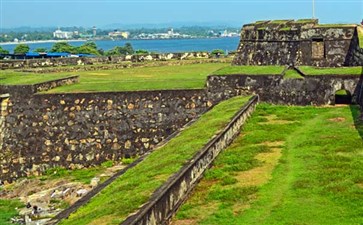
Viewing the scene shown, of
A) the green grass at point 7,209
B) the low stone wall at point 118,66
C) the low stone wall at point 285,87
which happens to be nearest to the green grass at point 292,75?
the low stone wall at point 285,87

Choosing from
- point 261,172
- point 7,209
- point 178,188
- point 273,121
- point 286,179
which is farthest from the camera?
point 7,209

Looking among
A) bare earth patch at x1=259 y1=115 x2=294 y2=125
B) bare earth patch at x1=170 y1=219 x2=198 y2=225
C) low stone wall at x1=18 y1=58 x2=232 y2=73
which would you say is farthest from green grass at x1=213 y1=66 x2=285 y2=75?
low stone wall at x1=18 y1=58 x2=232 y2=73

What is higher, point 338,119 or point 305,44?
point 305,44

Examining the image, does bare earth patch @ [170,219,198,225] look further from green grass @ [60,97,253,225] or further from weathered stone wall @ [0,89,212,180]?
weathered stone wall @ [0,89,212,180]

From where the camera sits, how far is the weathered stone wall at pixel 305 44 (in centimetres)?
1905

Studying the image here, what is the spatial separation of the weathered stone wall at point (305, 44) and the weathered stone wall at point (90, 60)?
29.9 ft

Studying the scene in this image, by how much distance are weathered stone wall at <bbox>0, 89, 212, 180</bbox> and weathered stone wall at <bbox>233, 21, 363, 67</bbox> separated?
5.04m

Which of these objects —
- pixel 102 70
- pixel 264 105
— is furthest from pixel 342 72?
pixel 102 70

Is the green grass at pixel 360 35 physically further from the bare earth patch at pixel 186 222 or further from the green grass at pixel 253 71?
the bare earth patch at pixel 186 222

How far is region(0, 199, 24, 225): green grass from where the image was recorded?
1244 centimetres

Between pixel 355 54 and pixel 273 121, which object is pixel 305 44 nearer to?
pixel 355 54

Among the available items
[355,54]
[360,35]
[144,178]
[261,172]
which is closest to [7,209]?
[144,178]

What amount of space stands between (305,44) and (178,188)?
12469 millimetres

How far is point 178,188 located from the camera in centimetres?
790
